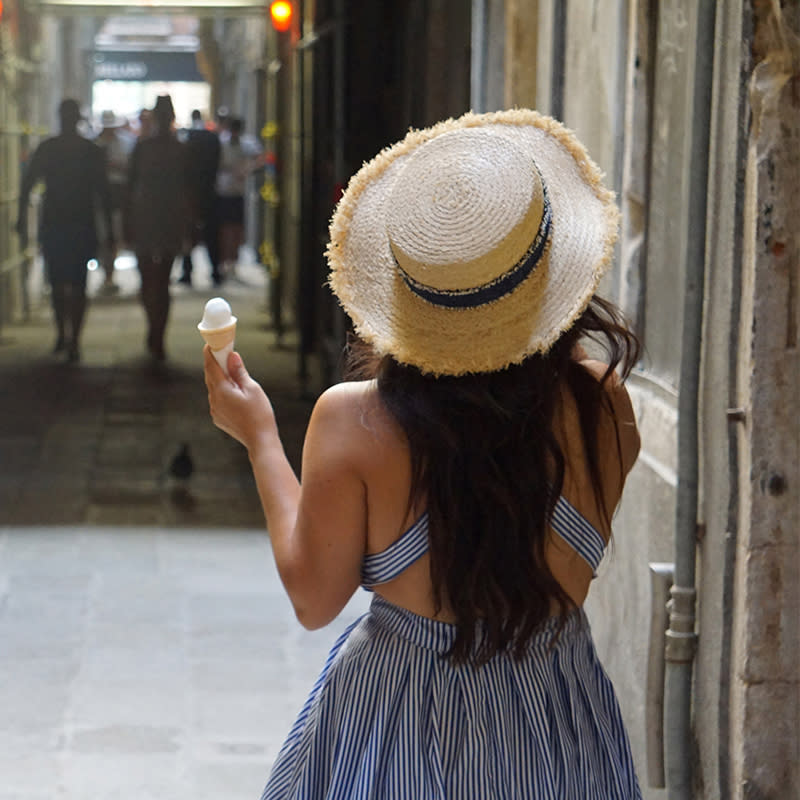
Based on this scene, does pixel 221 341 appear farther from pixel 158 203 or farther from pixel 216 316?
pixel 158 203

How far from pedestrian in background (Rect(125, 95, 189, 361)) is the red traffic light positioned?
1.05 meters

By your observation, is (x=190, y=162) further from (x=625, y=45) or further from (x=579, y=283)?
(x=579, y=283)

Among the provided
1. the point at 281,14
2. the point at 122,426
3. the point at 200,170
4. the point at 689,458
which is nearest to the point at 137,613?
the point at 689,458

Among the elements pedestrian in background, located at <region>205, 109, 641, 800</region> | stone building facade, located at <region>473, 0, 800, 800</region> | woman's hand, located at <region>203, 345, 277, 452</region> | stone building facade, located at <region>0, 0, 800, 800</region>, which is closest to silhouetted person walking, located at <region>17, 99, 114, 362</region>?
stone building facade, located at <region>0, 0, 800, 800</region>

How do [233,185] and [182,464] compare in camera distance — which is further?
[233,185]

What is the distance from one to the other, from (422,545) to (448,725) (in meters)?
0.25

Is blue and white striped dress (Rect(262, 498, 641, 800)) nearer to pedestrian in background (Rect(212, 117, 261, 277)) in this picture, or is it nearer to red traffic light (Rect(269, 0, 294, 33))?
red traffic light (Rect(269, 0, 294, 33))

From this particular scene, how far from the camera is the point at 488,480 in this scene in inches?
76.1

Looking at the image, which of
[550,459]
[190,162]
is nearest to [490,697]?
[550,459]

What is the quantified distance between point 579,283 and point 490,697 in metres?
A: 0.56

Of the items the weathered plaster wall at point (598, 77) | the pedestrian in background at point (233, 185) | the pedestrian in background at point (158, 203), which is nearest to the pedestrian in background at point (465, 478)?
the weathered plaster wall at point (598, 77)

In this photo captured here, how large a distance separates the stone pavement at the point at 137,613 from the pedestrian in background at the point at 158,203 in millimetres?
1475

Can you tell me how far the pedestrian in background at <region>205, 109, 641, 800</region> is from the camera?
1885mm

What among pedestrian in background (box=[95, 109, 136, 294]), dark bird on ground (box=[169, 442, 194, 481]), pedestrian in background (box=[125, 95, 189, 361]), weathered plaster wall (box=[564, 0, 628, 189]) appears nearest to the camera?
weathered plaster wall (box=[564, 0, 628, 189])
